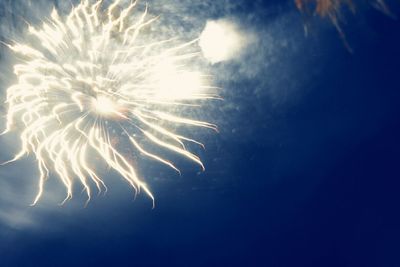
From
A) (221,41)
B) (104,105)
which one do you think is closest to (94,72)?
(104,105)

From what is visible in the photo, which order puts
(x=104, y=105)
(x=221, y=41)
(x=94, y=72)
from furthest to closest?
(x=221, y=41), (x=104, y=105), (x=94, y=72)

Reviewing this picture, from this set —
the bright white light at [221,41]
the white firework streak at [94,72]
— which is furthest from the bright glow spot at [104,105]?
the bright white light at [221,41]

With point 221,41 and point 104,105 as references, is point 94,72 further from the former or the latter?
point 221,41

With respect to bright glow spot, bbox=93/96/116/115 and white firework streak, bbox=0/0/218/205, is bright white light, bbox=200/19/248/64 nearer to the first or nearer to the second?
white firework streak, bbox=0/0/218/205

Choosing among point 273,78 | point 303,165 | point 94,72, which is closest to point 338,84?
point 273,78

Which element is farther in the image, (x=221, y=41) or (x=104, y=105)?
(x=221, y=41)

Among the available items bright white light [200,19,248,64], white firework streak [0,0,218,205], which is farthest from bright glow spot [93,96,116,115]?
bright white light [200,19,248,64]

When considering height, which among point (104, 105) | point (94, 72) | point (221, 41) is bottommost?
point (104, 105)

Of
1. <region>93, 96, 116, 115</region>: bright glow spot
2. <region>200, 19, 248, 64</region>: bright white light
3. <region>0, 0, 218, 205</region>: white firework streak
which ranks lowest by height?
<region>93, 96, 116, 115</region>: bright glow spot

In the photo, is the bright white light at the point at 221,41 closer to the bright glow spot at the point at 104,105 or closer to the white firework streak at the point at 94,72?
the white firework streak at the point at 94,72
